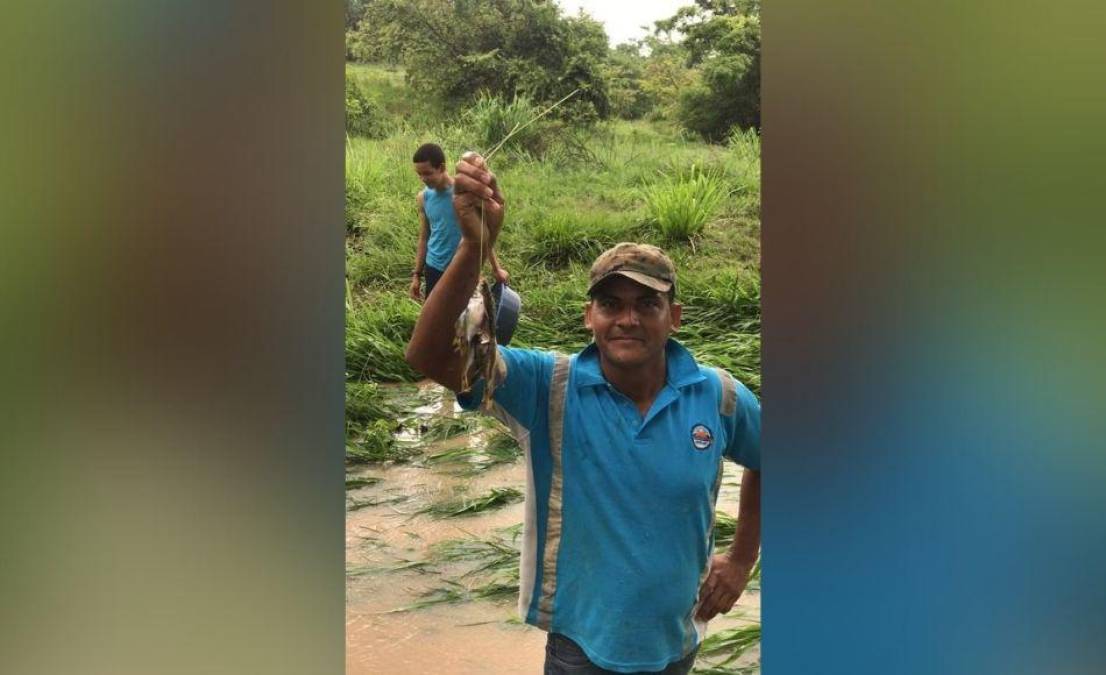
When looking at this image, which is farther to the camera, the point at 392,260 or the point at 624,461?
the point at 392,260

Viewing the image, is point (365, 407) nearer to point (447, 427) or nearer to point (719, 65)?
point (447, 427)

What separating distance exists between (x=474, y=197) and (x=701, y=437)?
0.62m

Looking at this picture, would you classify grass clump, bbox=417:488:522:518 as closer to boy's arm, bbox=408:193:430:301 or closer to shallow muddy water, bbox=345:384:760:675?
shallow muddy water, bbox=345:384:760:675

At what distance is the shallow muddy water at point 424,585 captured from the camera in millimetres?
3072

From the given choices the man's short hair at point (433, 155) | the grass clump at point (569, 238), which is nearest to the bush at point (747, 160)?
the grass clump at point (569, 238)

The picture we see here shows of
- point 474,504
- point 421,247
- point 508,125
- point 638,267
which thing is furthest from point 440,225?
point 638,267

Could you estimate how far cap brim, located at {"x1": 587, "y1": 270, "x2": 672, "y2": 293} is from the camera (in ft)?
6.44

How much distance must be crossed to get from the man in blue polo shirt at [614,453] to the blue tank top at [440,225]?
2.71m

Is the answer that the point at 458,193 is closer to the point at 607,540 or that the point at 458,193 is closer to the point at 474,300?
the point at 474,300

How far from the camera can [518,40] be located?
20.8ft

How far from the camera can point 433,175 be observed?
5090 mm
